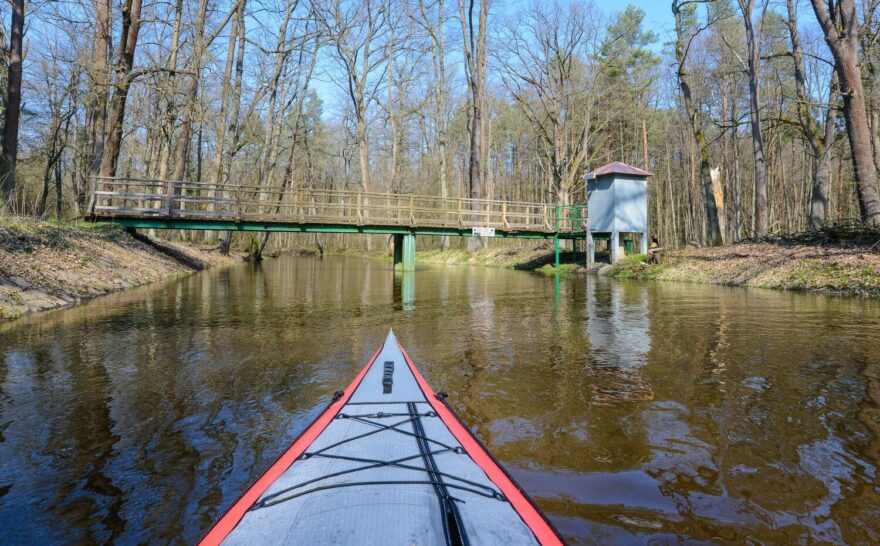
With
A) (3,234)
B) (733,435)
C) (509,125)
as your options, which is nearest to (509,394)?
(733,435)

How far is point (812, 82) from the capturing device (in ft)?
86.9

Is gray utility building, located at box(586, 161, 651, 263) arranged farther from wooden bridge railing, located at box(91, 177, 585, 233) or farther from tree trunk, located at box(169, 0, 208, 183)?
tree trunk, located at box(169, 0, 208, 183)

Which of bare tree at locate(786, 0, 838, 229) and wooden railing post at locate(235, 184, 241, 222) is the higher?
bare tree at locate(786, 0, 838, 229)

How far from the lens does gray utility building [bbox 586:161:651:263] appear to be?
68.5 ft

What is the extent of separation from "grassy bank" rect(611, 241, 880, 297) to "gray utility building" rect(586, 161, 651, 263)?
1973 millimetres

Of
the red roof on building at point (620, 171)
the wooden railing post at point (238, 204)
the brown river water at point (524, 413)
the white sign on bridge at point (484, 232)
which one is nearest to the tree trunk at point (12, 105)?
the wooden railing post at point (238, 204)

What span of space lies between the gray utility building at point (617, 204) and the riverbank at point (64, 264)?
16.5 metres

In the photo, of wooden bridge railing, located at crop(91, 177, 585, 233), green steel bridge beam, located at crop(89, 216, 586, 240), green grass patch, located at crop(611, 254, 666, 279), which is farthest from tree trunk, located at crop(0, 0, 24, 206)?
green grass patch, located at crop(611, 254, 666, 279)

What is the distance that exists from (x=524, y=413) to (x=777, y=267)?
13158 millimetres

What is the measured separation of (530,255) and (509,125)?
15.8 m

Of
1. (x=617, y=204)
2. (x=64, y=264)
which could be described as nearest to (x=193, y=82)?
(x=64, y=264)

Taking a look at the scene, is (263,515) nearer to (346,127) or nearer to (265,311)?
(265,311)

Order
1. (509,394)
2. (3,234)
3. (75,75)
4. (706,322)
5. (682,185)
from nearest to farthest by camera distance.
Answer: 1. (509,394)
2. (706,322)
3. (3,234)
4. (75,75)
5. (682,185)

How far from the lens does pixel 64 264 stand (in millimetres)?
11117
